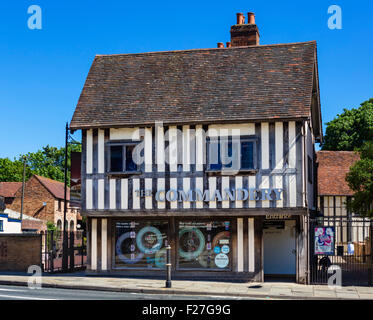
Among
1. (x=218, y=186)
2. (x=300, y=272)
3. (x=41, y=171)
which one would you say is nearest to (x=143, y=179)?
(x=218, y=186)

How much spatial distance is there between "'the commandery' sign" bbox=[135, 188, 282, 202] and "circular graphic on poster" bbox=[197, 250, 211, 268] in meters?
1.89

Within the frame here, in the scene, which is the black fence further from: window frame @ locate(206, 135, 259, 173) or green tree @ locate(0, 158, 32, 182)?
green tree @ locate(0, 158, 32, 182)

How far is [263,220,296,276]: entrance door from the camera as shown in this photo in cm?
2059

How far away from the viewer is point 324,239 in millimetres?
18156

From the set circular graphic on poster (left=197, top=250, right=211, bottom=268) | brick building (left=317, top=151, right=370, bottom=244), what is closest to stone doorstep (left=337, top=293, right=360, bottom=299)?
circular graphic on poster (left=197, top=250, right=211, bottom=268)

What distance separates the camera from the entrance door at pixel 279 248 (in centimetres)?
2059

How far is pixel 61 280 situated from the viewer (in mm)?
18641

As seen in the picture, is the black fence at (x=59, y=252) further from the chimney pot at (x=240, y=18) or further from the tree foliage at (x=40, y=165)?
the tree foliage at (x=40, y=165)

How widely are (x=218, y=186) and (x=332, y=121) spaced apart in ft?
83.3

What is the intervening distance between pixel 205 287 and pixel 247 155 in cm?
446

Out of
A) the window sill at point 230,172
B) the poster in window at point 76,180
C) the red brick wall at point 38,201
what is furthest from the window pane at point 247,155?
the red brick wall at point 38,201

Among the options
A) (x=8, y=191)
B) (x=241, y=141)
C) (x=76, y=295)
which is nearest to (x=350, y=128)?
(x=241, y=141)

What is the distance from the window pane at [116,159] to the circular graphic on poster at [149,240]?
2262mm
